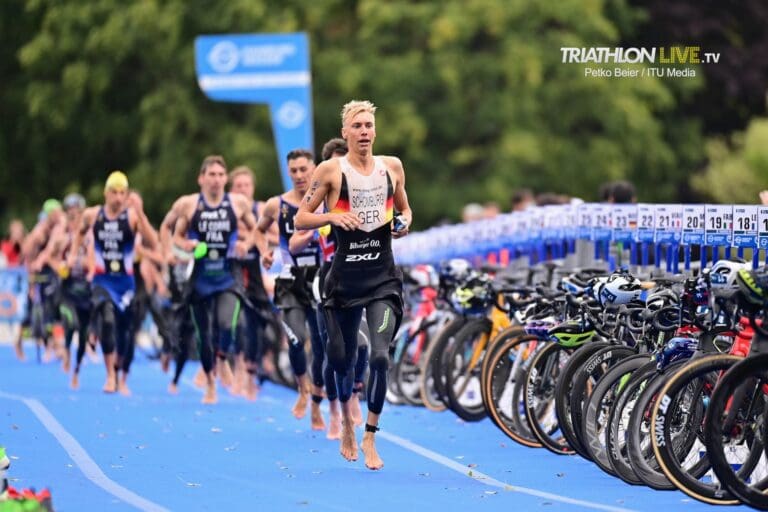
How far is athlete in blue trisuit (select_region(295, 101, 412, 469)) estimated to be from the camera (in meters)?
13.4

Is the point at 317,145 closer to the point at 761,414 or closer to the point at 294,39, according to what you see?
the point at 294,39

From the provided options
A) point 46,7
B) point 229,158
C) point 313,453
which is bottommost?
point 313,453

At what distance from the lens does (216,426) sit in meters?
17.1

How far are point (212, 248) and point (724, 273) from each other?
28.8ft

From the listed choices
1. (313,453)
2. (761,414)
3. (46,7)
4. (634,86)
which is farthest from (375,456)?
(46,7)

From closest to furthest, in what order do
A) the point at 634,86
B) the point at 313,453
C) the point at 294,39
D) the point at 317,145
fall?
1. the point at 313,453
2. the point at 294,39
3. the point at 634,86
4. the point at 317,145

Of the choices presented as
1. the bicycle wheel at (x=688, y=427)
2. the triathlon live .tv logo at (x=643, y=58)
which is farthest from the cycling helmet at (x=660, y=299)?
the triathlon live .tv logo at (x=643, y=58)

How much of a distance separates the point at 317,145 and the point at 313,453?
29.8 meters

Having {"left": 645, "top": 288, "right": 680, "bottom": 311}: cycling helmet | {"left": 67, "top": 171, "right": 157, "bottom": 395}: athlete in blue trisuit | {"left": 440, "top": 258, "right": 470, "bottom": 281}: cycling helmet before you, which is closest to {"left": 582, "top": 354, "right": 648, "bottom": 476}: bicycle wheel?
{"left": 645, "top": 288, "right": 680, "bottom": 311}: cycling helmet

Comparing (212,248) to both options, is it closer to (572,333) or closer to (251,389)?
(251,389)

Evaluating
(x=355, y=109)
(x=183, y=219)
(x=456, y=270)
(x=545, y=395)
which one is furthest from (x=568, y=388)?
(x=183, y=219)

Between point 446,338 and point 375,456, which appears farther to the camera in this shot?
point 446,338

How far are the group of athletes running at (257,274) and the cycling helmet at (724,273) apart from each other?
238cm

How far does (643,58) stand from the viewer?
3109 centimetres
